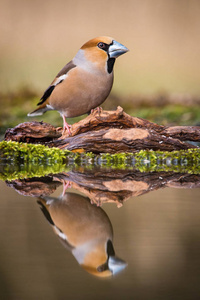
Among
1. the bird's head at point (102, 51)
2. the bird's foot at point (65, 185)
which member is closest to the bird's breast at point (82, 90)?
the bird's head at point (102, 51)

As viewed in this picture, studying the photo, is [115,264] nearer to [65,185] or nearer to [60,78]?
[65,185]

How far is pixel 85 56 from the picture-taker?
16.6 ft

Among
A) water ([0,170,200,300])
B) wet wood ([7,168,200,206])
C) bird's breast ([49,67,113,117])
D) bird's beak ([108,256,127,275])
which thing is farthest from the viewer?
bird's breast ([49,67,113,117])

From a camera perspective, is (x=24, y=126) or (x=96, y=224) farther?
(x=24, y=126)

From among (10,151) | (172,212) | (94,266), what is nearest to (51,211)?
(172,212)

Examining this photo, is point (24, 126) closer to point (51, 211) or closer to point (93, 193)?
point (93, 193)

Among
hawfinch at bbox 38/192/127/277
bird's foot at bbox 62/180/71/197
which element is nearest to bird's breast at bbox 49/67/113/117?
bird's foot at bbox 62/180/71/197

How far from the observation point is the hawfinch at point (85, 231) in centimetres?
111

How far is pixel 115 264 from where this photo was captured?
1.09 metres

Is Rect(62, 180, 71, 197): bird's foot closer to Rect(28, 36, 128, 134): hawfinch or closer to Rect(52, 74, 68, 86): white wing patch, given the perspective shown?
Rect(28, 36, 128, 134): hawfinch

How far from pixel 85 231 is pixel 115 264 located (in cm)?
35

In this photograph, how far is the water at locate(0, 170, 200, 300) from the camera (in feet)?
2.95

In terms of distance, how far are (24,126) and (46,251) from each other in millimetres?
4004

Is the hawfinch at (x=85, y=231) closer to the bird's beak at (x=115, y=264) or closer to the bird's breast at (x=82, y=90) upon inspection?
the bird's beak at (x=115, y=264)
